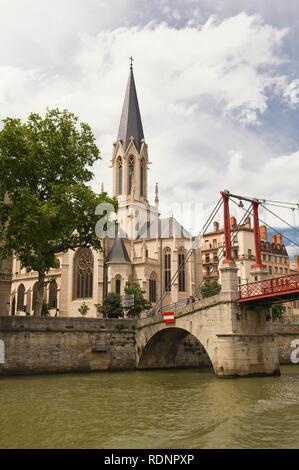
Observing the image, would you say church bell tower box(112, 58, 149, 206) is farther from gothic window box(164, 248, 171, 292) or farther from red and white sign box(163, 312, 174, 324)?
red and white sign box(163, 312, 174, 324)

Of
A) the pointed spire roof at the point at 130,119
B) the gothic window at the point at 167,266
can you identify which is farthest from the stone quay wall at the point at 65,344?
the pointed spire roof at the point at 130,119

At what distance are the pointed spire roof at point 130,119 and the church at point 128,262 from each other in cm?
24

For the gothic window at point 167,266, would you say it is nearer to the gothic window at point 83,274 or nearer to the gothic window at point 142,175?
the gothic window at point 83,274

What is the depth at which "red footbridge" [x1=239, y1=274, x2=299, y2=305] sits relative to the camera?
2222 centimetres

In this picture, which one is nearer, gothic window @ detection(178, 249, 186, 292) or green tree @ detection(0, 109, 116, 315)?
green tree @ detection(0, 109, 116, 315)

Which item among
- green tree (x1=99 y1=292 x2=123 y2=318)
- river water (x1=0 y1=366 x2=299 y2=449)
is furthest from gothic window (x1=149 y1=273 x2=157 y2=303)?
river water (x1=0 y1=366 x2=299 y2=449)

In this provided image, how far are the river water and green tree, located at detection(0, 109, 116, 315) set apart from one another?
832cm

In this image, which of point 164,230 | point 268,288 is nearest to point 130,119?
point 164,230

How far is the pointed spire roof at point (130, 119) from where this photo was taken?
72.9 m

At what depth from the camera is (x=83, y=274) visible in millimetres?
55281

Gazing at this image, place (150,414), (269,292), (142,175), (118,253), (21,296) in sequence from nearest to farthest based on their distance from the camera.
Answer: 1. (150,414)
2. (269,292)
3. (118,253)
4. (21,296)
5. (142,175)

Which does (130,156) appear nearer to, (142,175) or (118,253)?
(142,175)

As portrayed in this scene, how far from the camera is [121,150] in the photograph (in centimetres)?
7206

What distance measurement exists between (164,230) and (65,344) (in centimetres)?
3609
